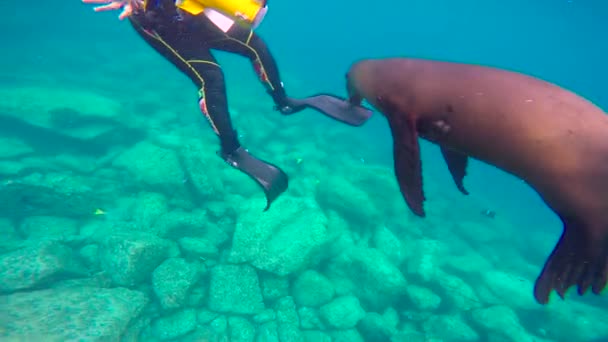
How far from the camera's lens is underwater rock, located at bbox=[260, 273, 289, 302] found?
21.7ft

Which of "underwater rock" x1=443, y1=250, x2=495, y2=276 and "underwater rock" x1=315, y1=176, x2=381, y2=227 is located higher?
"underwater rock" x1=315, y1=176, x2=381, y2=227

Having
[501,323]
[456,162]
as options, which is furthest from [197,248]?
[501,323]

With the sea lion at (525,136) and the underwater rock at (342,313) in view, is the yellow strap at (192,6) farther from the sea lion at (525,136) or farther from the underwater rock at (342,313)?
the underwater rock at (342,313)

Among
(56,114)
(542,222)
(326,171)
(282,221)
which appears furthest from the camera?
(542,222)

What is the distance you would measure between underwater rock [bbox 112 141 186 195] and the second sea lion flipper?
21.2 feet

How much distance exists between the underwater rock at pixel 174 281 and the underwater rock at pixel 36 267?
1.36 metres

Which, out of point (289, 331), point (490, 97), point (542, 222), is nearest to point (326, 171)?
point (289, 331)

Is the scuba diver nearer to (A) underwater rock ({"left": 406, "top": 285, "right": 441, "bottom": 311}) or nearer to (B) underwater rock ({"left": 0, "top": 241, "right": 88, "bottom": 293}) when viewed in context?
(B) underwater rock ({"left": 0, "top": 241, "right": 88, "bottom": 293})

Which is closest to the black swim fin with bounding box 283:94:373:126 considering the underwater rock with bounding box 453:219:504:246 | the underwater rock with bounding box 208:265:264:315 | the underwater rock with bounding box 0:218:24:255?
the underwater rock with bounding box 208:265:264:315

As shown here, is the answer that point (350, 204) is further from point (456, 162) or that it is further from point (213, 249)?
point (456, 162)

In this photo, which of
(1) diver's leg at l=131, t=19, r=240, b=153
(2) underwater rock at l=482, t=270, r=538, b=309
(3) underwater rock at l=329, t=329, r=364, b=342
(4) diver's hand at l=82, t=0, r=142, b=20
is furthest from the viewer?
(2) underwater rock at l=482, t=270, r=538, b=309

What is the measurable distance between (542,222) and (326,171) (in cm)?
1698

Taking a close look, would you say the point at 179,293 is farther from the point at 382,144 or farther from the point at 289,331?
the point at 382,144

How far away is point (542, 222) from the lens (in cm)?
2158
